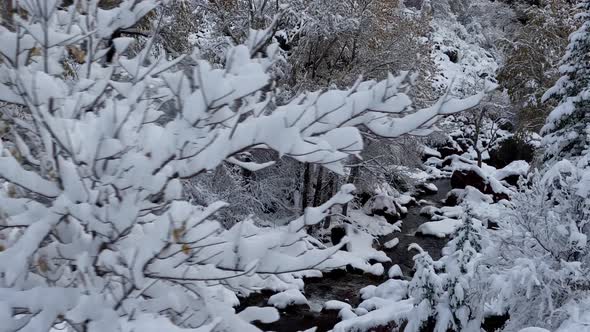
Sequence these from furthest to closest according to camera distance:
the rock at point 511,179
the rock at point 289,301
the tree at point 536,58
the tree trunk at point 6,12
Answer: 1. the rock at point 511,179
2. the tree at point 536,58
3. the rock at point 289,301
4. the tree trunk at point 6,12

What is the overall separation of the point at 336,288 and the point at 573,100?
704 cm

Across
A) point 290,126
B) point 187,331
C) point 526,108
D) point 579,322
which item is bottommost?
point 526,108

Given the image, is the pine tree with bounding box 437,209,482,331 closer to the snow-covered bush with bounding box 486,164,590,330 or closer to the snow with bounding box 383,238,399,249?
the snow-covered bush with bounding box 486,164,590,330

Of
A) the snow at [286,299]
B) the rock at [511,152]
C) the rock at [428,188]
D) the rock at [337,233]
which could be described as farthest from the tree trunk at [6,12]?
the rock at [511,152]

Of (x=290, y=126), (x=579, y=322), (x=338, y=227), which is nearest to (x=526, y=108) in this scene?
(x=338, y=227)

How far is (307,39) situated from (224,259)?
12.2 metres

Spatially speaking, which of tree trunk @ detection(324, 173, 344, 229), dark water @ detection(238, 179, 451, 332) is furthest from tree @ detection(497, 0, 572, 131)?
tree trunk @ detection(324, 173, 344, 229)

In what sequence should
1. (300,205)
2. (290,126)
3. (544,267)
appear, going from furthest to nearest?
1. (300,205)
2. (544,267)
3. (290,126)

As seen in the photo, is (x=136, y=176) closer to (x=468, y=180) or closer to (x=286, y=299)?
(x=286, y=299)

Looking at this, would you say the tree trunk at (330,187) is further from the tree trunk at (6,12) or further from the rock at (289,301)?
the tree trunk at (6,12)

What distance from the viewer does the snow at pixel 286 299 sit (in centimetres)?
1085

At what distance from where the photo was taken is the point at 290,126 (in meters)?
1.74

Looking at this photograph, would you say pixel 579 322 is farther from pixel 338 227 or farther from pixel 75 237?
pixel 338 227

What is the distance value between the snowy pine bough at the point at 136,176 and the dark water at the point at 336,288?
844 centimetres
